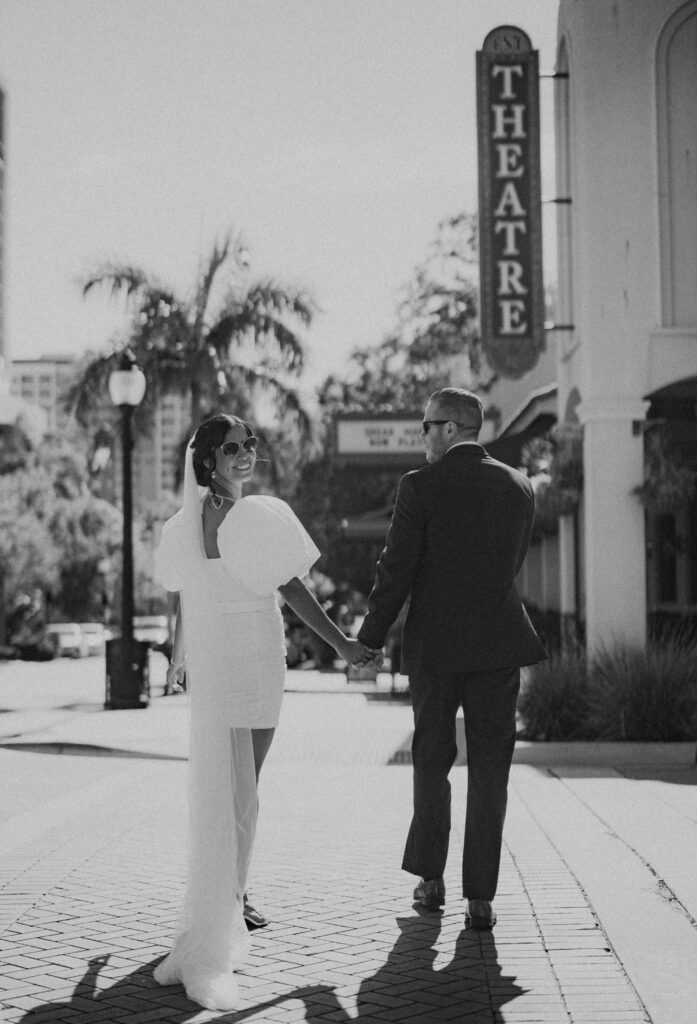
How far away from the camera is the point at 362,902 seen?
6113 mm

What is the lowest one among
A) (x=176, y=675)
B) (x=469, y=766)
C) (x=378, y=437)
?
(x=469, y=766)

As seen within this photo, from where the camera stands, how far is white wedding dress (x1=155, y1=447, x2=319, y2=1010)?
513 cm

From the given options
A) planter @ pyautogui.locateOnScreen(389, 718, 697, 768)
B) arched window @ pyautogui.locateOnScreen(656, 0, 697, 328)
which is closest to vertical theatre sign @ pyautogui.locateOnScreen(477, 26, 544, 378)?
arched window @ pyautogui.locateOnScreen(656, 0, 697, 328)

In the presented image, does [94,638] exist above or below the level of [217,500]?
below

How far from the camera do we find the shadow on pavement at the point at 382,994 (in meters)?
4.45

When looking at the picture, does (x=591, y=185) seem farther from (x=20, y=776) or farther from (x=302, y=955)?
(x=302, y=955)

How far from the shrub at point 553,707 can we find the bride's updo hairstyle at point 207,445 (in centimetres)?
768

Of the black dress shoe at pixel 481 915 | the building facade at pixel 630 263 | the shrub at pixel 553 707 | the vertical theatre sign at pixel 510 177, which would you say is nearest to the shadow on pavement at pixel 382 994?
the black dress shoe at pixel 481 915

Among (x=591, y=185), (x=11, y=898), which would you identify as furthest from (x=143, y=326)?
(x=11, y=898)

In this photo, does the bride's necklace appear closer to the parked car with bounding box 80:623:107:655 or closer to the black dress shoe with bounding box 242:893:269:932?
the black dress shoe with bounding box 242:893:269:932

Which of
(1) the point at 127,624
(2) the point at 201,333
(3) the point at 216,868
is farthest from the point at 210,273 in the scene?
(3) the point at 216,868

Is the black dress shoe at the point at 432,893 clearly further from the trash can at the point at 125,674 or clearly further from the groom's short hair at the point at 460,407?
the trash can at the point at 125,674

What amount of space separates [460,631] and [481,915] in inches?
43.1

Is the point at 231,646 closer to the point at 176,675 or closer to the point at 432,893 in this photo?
the point at 176,675
